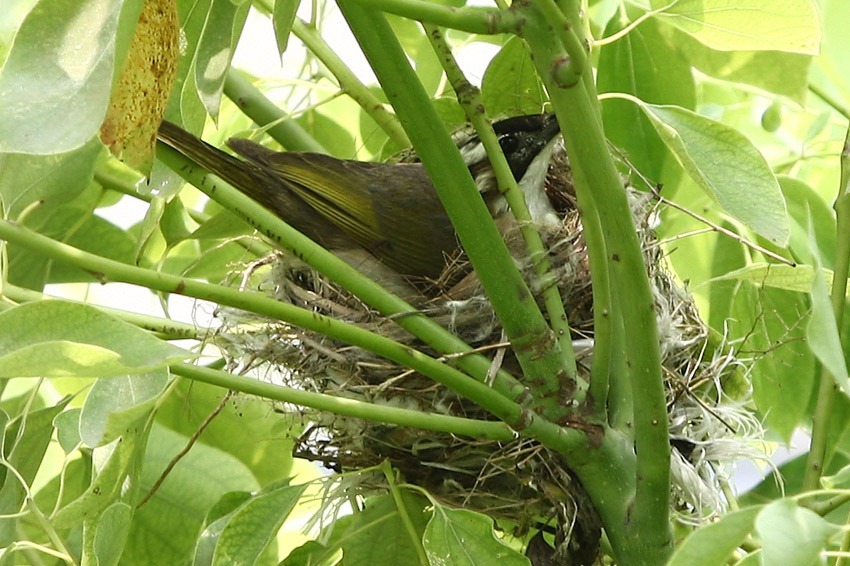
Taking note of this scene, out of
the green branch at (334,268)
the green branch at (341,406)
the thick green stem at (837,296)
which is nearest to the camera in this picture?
the green branch at (341,406)

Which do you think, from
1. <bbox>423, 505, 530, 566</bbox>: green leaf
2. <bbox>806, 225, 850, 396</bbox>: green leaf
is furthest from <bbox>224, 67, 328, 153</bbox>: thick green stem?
<bbox>806, 225, 850, 396</bbox>: green leaf

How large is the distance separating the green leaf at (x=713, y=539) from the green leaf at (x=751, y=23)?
0.79m

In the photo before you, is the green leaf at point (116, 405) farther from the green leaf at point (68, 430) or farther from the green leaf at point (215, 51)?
the green leaf at point (215, 51)

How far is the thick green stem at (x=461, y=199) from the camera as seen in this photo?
A: 1283 mm

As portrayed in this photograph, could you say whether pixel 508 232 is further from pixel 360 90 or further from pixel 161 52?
pixel 161 52

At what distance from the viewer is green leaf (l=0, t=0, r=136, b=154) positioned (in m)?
0.90

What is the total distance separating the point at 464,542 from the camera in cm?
144

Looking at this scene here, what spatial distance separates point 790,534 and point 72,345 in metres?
0.64

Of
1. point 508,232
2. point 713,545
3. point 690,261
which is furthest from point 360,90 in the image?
point 713,545

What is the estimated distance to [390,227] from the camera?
2.32 m

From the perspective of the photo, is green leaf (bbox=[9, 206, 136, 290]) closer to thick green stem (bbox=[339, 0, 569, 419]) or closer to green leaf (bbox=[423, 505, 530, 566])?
thick green stem (bbox=[339, 0, 569, 419])

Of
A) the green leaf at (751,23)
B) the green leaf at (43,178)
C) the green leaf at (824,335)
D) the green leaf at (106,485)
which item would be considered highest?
the green leaf at (43,178)

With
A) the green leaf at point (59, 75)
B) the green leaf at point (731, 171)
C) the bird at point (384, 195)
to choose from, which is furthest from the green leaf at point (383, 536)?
the green leaf at point (59, 75)

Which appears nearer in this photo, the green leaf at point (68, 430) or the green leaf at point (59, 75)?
the green leaf at point (59, 75)
